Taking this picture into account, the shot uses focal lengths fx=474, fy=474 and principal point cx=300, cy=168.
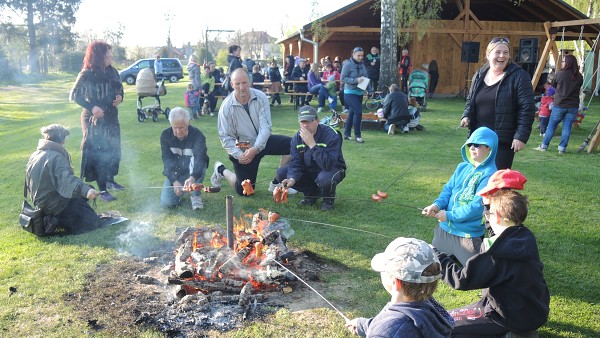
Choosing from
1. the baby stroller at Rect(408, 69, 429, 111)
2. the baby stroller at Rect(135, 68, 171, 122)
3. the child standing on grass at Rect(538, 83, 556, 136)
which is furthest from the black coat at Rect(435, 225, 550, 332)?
the baby stroller at Rect(408, 69, 429, 111)

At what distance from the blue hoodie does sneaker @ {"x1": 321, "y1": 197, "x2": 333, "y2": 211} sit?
221 cm

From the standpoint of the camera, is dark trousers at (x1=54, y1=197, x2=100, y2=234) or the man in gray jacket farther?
dark trousers at (x1=54, y1=197, x2=100, y2=234)

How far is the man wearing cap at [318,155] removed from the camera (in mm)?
5965

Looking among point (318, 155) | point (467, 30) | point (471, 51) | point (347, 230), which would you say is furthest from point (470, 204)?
point (467, 30)

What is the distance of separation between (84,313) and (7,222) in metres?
2.84

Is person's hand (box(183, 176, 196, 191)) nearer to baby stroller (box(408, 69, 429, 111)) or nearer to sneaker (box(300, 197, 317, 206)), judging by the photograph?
sneaker (box(300, 197, 317, 206))

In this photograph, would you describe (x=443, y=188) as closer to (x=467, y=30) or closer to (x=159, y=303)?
(x=159, y=303)

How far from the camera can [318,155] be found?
5996 mm

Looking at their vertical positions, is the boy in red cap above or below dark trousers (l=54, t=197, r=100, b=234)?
above

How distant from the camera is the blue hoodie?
385 centimetres

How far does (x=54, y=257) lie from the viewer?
4.77 m

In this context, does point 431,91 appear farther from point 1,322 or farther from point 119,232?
point 1,322

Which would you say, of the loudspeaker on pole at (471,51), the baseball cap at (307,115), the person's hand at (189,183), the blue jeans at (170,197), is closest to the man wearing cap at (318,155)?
the baseball cap at (307,115)

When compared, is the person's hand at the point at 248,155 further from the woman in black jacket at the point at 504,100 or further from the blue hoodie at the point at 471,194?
the blue hoodie at the point at 471,194
